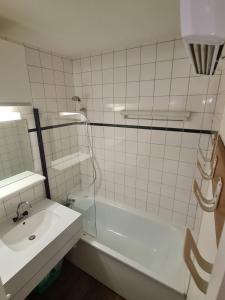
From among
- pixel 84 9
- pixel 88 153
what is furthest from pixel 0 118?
pixel 88 153

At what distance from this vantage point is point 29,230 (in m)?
1.50

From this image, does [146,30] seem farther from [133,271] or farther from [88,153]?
[133,271]

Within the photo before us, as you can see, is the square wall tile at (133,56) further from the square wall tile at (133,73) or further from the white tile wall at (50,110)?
the white tile wall at (50,110)

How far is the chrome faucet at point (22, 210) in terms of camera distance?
1.49m

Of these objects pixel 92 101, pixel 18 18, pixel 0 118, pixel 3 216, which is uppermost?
pixel 18 18

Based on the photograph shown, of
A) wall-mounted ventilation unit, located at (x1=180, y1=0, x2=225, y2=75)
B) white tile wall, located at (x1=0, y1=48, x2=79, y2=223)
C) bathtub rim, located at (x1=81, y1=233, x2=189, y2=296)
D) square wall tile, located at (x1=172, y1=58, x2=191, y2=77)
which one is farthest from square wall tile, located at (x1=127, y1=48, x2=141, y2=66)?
bathtub rim, located at (x1=81, y1=233, x2=189, y2=296)

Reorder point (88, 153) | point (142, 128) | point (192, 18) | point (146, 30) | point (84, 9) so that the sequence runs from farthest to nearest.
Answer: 1. point (88, 153)
2. point (142, 128)
3. point (146, 30)
4. point (84, 9)
5. point (192, 18)

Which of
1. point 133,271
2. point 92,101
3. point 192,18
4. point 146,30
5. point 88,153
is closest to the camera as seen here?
point 192,18

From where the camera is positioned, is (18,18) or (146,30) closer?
(18,18)

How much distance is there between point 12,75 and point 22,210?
1.21 metres

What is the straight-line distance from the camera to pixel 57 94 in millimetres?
1854

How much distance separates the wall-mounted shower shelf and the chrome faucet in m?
0.48

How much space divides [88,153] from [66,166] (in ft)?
1.12

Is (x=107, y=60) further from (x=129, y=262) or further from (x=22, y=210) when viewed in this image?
(x=129, y=262)
